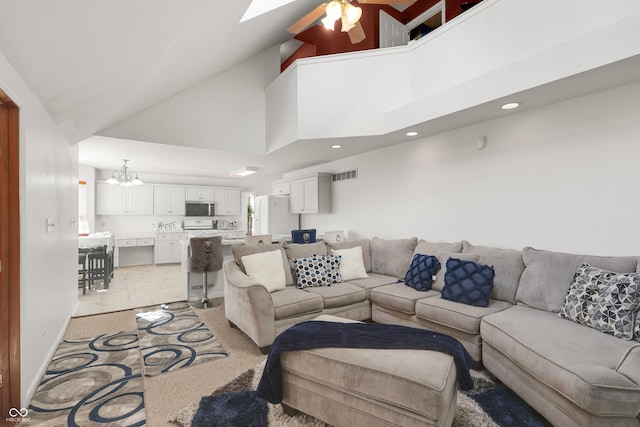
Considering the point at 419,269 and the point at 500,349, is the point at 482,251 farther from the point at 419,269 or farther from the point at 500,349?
the point at 500,349

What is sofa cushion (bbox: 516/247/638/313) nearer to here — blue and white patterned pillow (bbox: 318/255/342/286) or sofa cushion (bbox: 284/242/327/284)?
blue and white patterned pillow (bbox: 318/255/342/286)

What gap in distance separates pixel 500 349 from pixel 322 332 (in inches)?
51.5

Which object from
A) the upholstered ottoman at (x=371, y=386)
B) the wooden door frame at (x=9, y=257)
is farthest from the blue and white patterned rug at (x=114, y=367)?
the upholstered ottoman at (x=371, y=386)

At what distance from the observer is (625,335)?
1.97 metres

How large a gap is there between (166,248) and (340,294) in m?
6.34

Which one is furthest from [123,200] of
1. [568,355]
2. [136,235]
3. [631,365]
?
→ [631,365]

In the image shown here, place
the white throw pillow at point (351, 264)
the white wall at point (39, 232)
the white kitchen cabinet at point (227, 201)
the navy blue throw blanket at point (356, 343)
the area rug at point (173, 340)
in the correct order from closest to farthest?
the navy blue throw blanket at point (356, 343) → the white wall at point (39, 232) → the area rug at point (173, 340) → the white throw pillow at point (351, 264) → the white kitchen cabinet at point (227, 201)

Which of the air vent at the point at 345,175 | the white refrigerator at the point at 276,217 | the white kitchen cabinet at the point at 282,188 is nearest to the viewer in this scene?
the air vent at the point at 345,175

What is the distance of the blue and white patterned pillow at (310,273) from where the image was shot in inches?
141

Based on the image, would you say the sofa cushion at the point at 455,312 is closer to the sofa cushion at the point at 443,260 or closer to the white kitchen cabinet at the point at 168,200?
the sofa cushion at the point at 443,260

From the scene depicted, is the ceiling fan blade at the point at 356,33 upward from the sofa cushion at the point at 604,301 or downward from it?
upward

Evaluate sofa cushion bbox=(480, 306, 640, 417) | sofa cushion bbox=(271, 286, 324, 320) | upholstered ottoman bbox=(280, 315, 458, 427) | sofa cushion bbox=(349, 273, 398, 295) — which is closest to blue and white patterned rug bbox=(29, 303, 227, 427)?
sofa cushion bbox=(271, 286, 324, 320)

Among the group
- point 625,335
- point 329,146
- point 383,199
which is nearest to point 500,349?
point 625,335

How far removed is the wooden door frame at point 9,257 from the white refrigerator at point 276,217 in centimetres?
471
